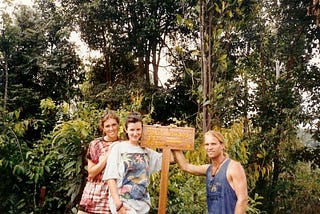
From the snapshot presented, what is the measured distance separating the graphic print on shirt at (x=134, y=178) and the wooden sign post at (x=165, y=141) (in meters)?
0.19

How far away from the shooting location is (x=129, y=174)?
2527 millimetres

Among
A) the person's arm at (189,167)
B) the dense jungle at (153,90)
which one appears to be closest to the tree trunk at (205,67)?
the dense jungle at (153,90)

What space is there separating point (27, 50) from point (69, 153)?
5079 millimetres

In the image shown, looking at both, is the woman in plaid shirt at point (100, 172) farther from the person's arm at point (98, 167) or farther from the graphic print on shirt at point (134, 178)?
the graphic print on shirt at point (134, 178)

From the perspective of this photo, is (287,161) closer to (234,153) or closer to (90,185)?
(234,153)

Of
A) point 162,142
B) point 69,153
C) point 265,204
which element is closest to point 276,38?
point 265,204

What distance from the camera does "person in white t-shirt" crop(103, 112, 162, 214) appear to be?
97.5 inches

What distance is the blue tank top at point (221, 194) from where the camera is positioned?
2.40 metres

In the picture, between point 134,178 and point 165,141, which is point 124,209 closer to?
point 134,178

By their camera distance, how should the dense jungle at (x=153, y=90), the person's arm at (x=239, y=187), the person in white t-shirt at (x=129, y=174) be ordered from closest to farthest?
the person's arm at (x=239, y=187) → the person in white t-shirt at (x=129, y=174) → the dense jungle at (x=153, y=90)

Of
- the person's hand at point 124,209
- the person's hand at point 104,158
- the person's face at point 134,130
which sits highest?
the person's face at point 134,130

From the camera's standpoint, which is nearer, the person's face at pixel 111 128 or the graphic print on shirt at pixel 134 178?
the graphic print on shirt at pixel 134 178

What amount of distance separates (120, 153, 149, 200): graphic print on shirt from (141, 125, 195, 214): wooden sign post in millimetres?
195

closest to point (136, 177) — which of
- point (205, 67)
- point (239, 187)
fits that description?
point (239, 187)
